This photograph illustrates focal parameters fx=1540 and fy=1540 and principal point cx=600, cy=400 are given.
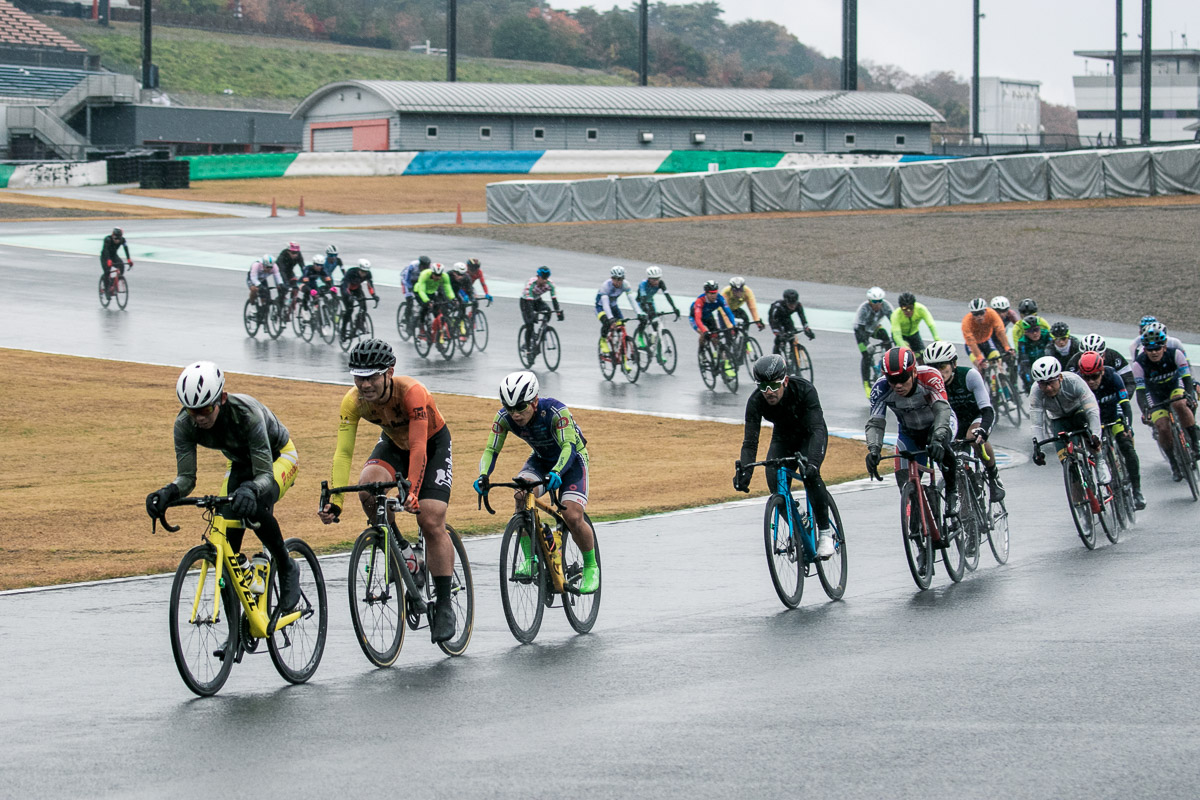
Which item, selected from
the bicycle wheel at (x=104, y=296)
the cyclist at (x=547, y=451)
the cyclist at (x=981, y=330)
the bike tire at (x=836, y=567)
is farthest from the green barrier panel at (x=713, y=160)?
the cyclist at (x=547, y=451)

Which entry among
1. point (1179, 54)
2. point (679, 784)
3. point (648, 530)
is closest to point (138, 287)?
point (648, 530)

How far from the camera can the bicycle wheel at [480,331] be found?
30328 millimetres

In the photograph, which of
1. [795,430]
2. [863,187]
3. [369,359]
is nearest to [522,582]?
[369,359]

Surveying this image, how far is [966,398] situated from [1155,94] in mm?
129886

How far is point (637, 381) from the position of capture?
A: 26.8m

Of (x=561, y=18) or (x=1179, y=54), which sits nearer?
(x=1179, y=54)

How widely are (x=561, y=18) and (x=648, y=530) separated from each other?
453 feet

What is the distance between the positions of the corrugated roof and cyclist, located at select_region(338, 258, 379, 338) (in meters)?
45.4

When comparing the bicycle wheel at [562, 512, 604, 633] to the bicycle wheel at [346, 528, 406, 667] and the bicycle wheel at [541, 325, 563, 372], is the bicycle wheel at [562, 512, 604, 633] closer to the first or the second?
the bicycle wheel at [346, 528, 406, 667]

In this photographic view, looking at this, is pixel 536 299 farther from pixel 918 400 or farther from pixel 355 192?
pixel 355 192

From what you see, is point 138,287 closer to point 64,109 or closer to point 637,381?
point 637,381

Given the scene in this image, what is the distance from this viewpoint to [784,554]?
1041 centimetres

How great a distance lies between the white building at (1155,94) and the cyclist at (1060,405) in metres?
119

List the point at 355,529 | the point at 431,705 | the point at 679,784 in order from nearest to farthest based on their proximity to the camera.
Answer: the point at 679,784
the point at 431,705
the point at 355,529
